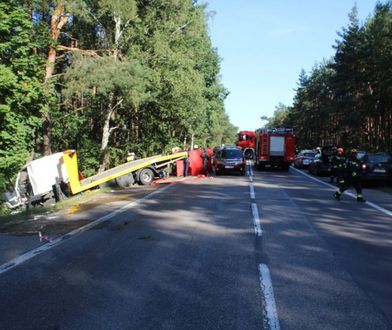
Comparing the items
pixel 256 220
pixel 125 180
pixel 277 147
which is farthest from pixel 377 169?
pixel 277 147

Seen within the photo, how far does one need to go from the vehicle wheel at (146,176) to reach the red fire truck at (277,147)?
14.1 meters

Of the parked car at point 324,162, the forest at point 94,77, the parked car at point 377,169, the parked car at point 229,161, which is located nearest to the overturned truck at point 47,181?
the forest at point 94,77

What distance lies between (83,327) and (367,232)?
7.35 m

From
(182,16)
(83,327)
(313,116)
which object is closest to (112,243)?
(83,327)

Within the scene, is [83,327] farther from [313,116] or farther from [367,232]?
[313,116]

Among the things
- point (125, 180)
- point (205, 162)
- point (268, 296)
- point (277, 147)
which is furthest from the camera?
point (277, 147)

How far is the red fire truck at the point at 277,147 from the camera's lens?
119ft

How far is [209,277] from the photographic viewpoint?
22.1ft

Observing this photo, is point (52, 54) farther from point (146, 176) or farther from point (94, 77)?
point (146, 176)

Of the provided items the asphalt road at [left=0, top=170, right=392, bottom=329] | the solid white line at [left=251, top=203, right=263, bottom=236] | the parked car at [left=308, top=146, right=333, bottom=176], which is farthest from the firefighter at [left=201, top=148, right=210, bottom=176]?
the asphalt road at [left=0, top=170, right=392, bottom=329]

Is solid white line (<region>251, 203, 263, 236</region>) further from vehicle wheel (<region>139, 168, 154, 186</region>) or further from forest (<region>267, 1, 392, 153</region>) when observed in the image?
forest (<region>267, 1, 392, 153</region>)

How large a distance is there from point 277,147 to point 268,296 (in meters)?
31.1

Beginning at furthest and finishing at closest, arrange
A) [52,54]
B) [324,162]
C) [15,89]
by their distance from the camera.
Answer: [324,162] → [52,54] → [15,89]

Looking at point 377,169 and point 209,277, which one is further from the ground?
point 377,169
